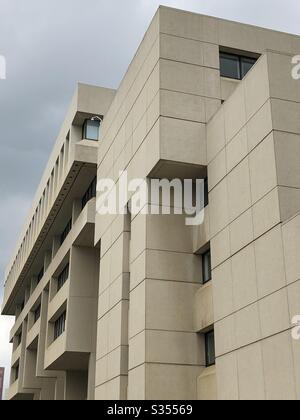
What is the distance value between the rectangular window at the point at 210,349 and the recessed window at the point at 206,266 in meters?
1.96

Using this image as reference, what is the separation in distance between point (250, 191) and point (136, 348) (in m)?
7.29

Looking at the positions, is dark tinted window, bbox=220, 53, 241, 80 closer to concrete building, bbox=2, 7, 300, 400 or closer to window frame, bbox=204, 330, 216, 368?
concrete building, bbox=2, 7, 300, 400

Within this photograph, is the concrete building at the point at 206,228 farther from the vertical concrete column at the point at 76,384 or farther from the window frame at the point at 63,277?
the window frame at the point at 63,277

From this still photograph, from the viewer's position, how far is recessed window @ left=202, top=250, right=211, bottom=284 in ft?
71.1

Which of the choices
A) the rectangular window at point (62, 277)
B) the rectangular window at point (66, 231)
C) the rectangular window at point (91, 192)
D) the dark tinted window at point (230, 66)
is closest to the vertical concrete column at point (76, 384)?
the rectangular window at point (62, 277)

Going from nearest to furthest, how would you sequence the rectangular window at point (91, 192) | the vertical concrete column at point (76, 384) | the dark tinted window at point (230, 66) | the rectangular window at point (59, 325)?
the dark tinted window at point (230, 66), the rectangular window at point (91, 192), the vertical concrete column at point (76, 384), the rectangular window at point (59, 325)

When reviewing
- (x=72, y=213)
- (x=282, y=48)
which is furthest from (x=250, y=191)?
(x=72, y=213)

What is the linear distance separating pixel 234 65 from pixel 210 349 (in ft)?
38.6

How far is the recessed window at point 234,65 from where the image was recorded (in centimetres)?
2442

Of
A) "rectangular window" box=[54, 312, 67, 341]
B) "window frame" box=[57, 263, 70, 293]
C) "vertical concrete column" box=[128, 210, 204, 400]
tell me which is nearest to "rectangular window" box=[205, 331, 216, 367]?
"vertical concrete column" box=[128, 210, 204, 400]

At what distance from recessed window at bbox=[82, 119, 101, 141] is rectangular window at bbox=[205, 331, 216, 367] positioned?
58.4ft

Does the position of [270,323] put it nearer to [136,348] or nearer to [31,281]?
[136,348]

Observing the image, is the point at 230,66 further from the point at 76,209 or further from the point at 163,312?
the point at 76,209

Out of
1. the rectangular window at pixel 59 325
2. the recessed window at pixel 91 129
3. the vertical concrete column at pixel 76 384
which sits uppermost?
the recessed window at pixel 91 129
